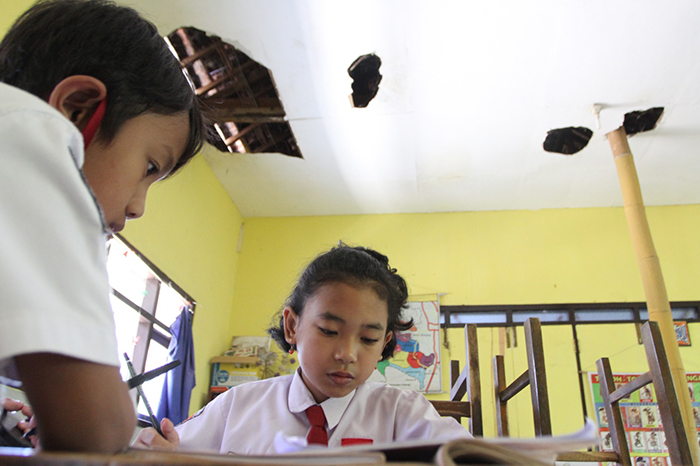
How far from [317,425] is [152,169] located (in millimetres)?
699

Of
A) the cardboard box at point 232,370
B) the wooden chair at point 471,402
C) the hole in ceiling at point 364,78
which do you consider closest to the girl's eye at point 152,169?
the wooden chair at point 471,402

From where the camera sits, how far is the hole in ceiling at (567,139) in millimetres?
4695

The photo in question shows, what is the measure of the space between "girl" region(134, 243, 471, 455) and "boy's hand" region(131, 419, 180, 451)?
0.17m

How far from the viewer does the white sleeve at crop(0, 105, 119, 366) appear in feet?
1.35

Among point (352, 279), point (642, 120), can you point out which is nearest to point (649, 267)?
point (642, 120)

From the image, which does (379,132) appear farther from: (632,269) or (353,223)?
(632,269)

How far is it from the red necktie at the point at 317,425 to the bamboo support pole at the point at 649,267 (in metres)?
3.18

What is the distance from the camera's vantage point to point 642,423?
459 cm

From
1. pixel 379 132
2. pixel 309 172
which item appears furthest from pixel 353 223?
pixel 379 132

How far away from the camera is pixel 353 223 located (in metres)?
6.15

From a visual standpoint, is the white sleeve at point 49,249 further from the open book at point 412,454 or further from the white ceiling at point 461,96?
the white ceiling at point 461,96

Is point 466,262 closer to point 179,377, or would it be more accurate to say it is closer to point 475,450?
point 179,377

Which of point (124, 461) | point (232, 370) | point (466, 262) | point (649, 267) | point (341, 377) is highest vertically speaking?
point (466, 262)

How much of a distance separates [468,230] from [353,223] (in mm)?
1282
